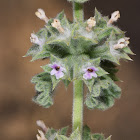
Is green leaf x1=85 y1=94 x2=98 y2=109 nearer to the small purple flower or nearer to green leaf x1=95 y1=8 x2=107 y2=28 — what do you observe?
the small purple flower

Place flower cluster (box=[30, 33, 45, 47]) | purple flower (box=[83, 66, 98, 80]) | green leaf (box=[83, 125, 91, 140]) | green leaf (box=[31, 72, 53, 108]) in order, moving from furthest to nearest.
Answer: green leaf (box=[83, 125, 91, 140]) < green leaf (box=[31, 72, 53, 108]) < flower cluster (box=[30, 33, 45, 47]) < purple flower (box=[83, 66, 98, 80])

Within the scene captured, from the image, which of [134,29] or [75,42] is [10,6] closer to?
[134,29]

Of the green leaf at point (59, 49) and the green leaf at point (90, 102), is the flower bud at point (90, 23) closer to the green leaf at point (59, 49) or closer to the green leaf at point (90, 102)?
the green leaf at point (59, 49)

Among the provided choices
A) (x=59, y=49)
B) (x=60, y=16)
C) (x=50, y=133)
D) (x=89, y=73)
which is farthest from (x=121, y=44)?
(x=50, y=133)

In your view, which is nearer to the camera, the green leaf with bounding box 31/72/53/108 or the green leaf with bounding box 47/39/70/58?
the green leaf with bounding box 47/39/70/58

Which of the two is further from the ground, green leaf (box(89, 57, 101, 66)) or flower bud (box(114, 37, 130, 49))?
flower bud (box(114, 37, 130, 49))

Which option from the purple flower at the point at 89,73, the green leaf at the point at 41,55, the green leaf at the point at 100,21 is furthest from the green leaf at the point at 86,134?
the green leaf at the point at 100,21

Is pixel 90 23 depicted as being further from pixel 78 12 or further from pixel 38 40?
pixel 38 40

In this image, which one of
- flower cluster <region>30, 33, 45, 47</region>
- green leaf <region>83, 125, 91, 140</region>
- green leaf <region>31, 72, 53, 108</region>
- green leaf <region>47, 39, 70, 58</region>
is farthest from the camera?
green leaf <region>83, 125, 91, 140</region>

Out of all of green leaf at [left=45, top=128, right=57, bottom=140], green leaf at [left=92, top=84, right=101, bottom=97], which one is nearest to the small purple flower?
green leaf at [left=92, top=84, right=101, bottom=97]
